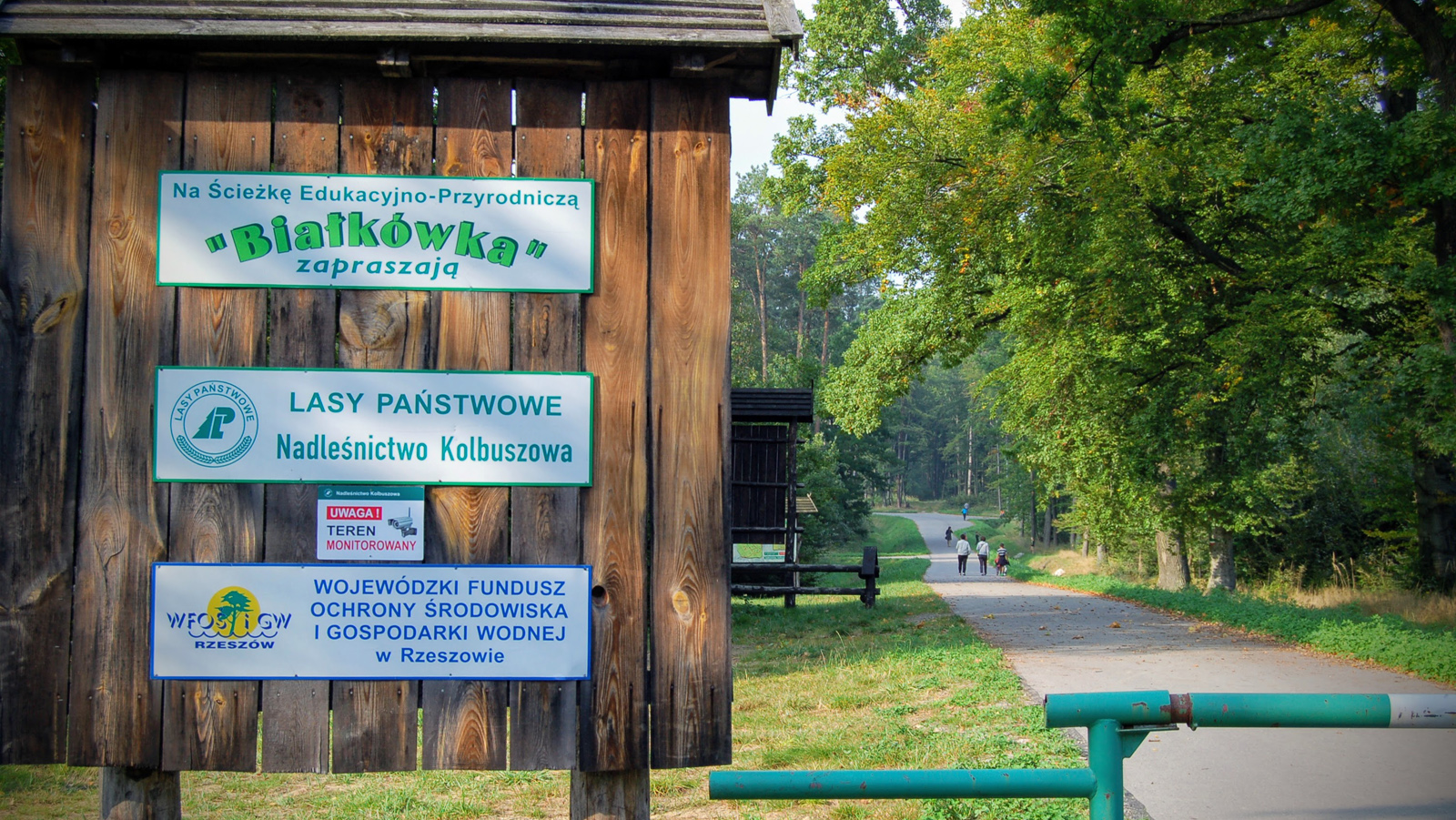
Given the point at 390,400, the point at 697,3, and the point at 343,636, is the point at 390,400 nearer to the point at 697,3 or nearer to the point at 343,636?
the point at 343,636

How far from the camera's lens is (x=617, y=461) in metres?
3.48

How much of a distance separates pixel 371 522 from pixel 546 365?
782 millimetres

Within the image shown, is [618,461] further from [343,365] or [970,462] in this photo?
[970,462]

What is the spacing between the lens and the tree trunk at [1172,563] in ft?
88.0

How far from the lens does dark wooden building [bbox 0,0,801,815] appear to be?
3.43 metres

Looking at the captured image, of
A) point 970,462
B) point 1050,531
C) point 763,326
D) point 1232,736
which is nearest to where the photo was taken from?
point 1232,736

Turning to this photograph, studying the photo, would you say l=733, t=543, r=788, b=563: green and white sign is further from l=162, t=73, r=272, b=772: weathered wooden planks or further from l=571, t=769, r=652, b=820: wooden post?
l=162, t=73, r=272, b=772: weathered wooden planks

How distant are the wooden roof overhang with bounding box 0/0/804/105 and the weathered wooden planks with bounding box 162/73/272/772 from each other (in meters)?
0.82

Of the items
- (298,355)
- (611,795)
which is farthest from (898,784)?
(298,355)

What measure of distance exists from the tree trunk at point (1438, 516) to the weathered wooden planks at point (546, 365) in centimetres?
1861

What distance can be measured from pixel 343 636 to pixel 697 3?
2462 millimetres

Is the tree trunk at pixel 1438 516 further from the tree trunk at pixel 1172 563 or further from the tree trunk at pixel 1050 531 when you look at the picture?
the tree trunk at pixel 1050 531

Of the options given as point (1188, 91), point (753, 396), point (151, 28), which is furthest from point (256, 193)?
point (1188, 91)

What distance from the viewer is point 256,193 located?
3541mm
